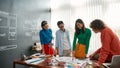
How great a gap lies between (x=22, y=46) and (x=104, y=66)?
256 cm

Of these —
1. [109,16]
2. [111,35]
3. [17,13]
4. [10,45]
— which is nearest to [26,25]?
[17,13]

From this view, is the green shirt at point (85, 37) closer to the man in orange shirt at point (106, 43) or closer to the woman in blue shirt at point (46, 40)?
the man in orange shirt at point (106, 43)

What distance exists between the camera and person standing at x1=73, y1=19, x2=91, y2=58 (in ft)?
8.86

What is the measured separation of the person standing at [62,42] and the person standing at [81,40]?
0.59m

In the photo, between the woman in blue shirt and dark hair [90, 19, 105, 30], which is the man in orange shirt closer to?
dark hair [90, 19, 105, 30]

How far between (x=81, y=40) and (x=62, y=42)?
0.72 metres

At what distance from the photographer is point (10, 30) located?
3.45 m

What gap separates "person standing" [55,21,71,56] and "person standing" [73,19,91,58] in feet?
1.92

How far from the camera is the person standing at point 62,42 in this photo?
11.0 ft

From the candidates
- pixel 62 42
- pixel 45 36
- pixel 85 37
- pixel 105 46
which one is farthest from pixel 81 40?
pixel 45 36

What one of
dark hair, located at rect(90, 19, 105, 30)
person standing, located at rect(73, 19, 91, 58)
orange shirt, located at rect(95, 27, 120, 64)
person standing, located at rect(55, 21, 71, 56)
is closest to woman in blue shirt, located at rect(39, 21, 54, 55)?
person standing, located at rect(55, 21, 71, 56)

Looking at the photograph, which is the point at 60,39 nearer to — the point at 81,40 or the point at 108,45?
the point at 81,40

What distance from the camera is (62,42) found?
3400mm

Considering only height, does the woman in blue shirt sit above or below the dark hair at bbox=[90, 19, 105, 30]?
below
